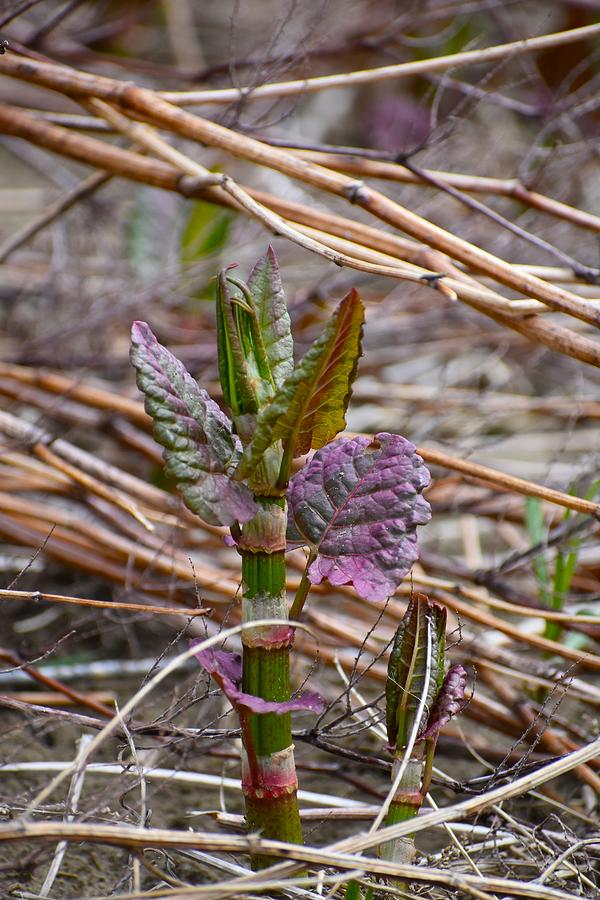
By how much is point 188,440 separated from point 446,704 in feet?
0.95

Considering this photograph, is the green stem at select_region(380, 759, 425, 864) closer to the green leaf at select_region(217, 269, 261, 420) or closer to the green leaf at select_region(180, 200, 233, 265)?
the green leaf at select_region(217, 269, 261, 420)

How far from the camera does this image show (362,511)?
65cm

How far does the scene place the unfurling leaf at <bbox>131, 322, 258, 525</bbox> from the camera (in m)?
0.61

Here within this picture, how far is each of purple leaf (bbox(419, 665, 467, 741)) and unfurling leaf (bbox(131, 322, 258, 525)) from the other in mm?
214

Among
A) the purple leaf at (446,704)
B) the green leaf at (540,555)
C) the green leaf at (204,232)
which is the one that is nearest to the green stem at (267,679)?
the purple leaf at (446,704)

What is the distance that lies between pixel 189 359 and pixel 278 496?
1046mm

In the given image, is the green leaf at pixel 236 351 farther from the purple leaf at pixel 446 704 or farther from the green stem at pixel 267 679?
the purple leaf at pixel 446 704

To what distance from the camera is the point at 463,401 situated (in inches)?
67.3

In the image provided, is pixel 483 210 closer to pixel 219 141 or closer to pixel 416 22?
pixel 219 141

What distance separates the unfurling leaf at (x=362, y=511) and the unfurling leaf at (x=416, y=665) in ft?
0.19

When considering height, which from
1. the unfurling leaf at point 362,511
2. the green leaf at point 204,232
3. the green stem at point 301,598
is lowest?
the green stem at point 301,598

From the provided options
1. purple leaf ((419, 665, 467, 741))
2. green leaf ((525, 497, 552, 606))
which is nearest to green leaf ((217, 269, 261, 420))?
purple leaf ((419, 665, 467, 741))

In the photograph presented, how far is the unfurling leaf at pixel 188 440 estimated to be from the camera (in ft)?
2.01

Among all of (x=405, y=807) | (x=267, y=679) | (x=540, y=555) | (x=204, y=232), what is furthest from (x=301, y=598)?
(x=204, y=232)
